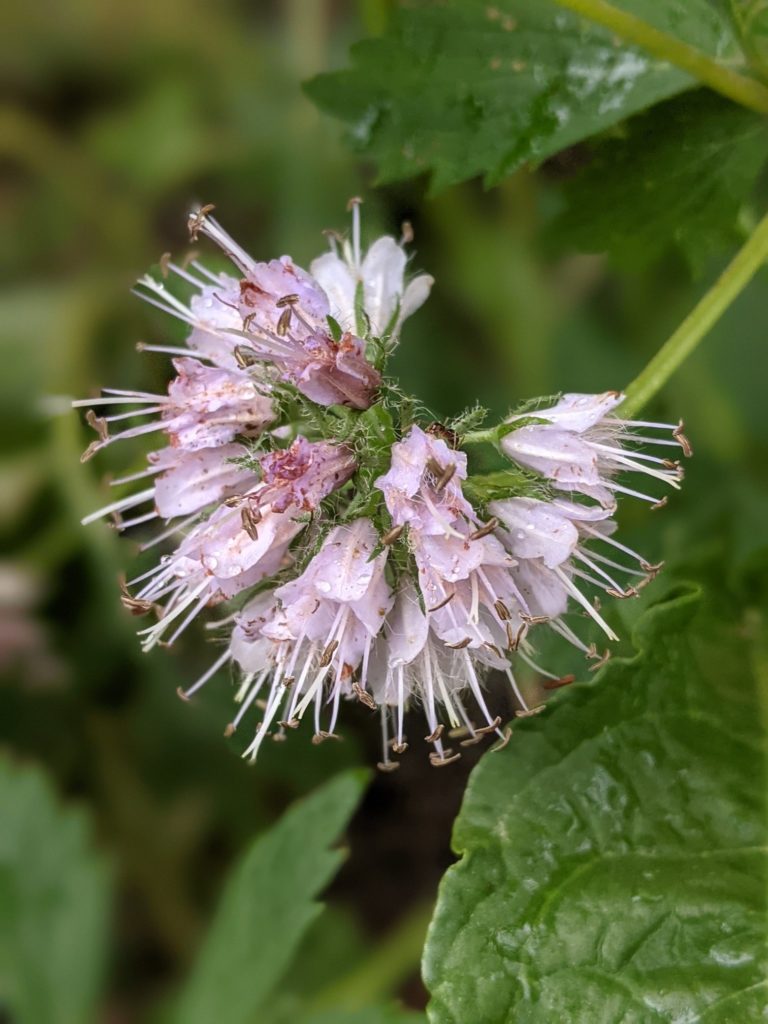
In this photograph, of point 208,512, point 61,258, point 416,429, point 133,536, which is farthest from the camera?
point 61,258

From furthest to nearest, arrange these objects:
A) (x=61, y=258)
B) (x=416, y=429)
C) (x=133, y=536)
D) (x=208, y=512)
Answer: (x=61, y=258), (x=133, y=536), (x=208, y=512), (x=416, y=429)

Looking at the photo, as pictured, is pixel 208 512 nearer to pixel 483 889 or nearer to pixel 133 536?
pixel 133 536

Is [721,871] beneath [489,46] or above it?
beneath

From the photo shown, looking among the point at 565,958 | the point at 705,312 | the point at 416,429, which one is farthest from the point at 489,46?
the point at 565,958

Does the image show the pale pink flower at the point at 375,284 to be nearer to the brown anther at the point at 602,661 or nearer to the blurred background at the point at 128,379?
the brown anther at the point at 602,661

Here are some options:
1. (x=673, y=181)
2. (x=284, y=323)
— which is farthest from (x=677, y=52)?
(x=284, y=323)

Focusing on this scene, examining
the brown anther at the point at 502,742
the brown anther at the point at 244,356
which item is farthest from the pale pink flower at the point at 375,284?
the brown anther at the point at 502,742
